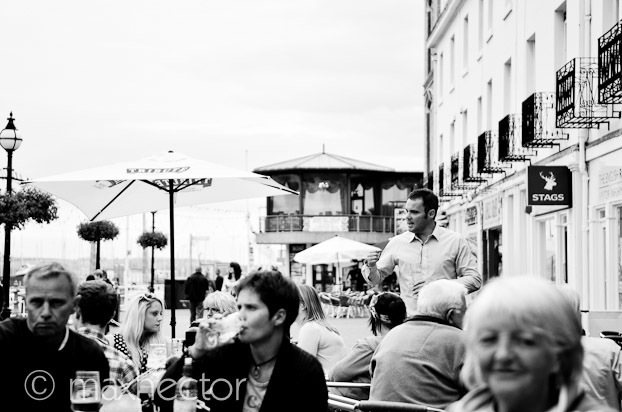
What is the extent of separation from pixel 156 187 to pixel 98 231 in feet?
99.8

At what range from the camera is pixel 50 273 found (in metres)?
4.52

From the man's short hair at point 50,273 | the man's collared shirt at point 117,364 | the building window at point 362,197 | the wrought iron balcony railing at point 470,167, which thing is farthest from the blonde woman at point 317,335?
the building window at point 362,197

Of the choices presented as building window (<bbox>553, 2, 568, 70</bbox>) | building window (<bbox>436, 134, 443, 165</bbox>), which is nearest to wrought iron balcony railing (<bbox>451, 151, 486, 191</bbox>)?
building window (<bbox>436, 134, 443, 165</bbox>)

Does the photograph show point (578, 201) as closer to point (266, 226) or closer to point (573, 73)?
point (573, 73)

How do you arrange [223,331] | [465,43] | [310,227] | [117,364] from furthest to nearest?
[310,227]
[465,43]
[117,364]
[223,331]

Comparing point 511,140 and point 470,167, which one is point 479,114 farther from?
point 511,140

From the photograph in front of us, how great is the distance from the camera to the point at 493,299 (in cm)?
242

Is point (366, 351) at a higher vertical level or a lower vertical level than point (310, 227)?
lower

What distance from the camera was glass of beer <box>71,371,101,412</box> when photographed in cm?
445

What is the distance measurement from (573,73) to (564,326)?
52.2 ft

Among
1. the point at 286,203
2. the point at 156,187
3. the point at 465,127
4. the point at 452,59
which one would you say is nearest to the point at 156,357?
the point at 156,187

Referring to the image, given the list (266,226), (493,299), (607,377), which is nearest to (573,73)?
(607,377)

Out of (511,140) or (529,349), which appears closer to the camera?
(529,349)

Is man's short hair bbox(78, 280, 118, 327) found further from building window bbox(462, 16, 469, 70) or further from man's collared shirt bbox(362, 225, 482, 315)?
building window bbox(462, 16, 469, 70)
